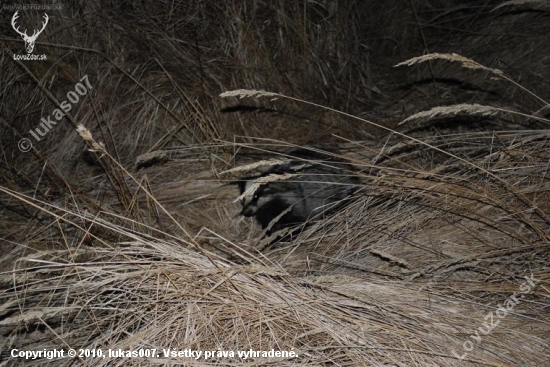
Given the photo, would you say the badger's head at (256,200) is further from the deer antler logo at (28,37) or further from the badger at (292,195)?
the deer antler logo at (28,37)

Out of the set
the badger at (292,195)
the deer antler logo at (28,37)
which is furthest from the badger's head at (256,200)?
the deer antler logo at (28,37)

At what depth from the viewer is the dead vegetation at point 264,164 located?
4.25 ft

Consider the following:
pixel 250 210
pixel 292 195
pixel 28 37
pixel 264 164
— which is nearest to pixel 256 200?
pixel 250 210

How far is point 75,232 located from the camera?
2.15 meters

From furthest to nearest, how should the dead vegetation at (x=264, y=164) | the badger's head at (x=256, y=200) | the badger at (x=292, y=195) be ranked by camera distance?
the badger's head at (x=256, y=200) → the badger at (x=292, y=195) → the dead vegetation at (x=264, y=164)

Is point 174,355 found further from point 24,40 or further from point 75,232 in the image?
point 24,40

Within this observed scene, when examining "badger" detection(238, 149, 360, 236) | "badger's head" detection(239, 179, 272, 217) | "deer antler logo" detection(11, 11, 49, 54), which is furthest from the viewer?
"deer antler logo" detection(11, 11, 49, 54)

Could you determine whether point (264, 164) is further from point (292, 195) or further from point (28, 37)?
point (28, 37)

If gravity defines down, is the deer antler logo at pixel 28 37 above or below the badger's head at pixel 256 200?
above

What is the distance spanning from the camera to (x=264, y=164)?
1352mm

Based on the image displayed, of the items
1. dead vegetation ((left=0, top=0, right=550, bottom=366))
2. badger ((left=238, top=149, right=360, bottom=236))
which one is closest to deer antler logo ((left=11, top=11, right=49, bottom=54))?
dead vegetation ((left=0, top=0, right=550, bottom=366))

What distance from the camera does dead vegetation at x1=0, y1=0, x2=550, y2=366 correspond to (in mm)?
1297

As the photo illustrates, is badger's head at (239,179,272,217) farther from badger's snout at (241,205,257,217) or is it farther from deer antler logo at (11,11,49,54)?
deer antler logo at (11,11,49,54)

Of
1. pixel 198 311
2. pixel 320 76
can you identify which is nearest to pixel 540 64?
pixel 320 76
